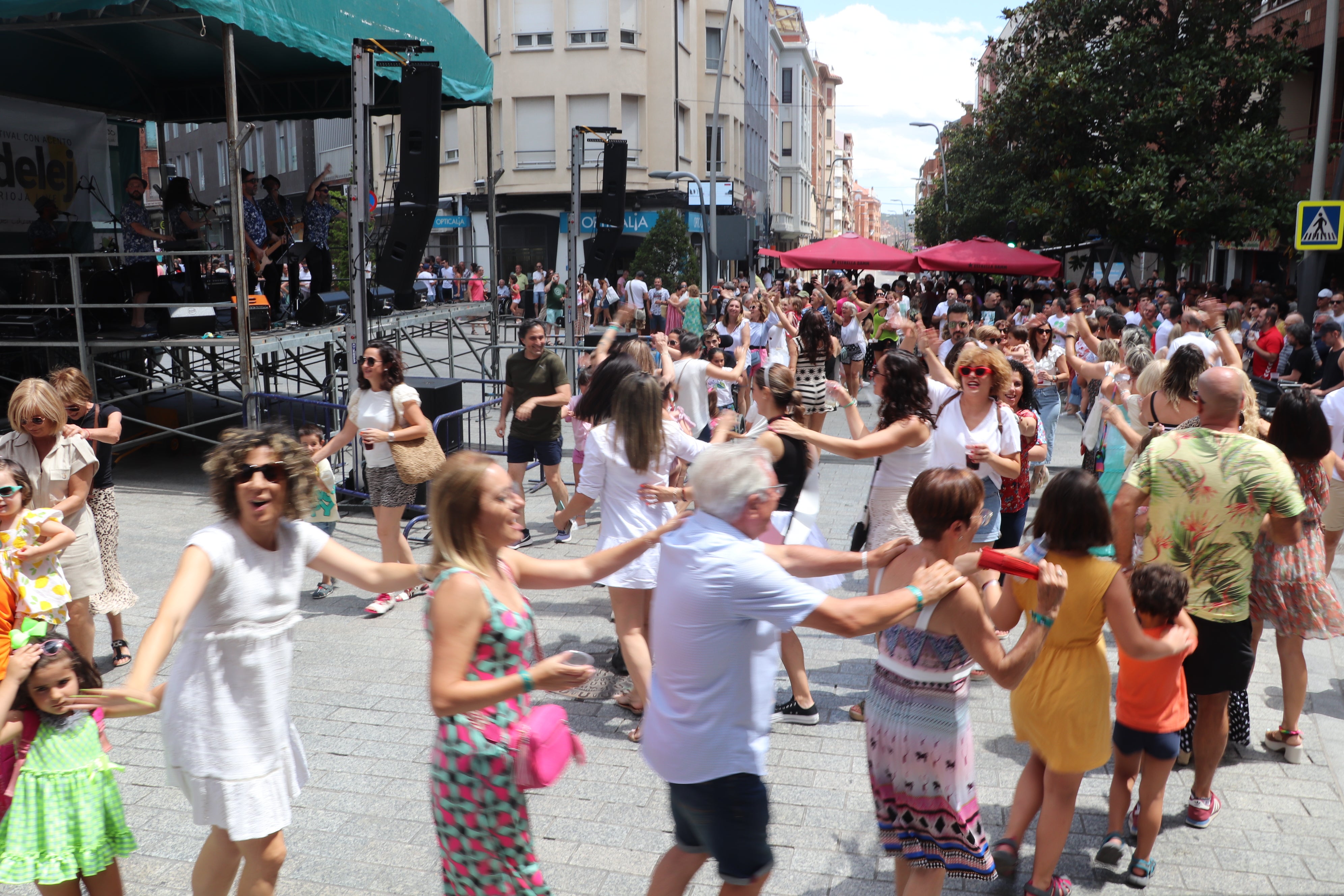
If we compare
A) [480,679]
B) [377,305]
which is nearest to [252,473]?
[480,679]

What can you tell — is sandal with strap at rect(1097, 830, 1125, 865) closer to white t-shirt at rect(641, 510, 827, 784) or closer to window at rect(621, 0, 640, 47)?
white t-shirt at rect(641, 510, 827, 784)

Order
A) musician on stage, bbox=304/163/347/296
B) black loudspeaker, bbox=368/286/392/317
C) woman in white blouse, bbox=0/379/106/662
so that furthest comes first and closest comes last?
musician on stage, bbox=304/163/347/296 → black loudspeaker, bbox=368/286/392/317 → woman in white blouse, bbox=0/379/106/662

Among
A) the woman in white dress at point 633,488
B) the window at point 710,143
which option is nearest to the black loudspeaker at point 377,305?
the woman in white dress at point 633,488

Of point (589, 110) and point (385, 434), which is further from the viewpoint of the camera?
point (589, 110)

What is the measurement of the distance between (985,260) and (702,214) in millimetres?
16293

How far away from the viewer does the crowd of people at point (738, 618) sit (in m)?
2.67

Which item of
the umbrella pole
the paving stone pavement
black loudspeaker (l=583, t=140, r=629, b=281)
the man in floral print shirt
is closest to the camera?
the paving stone pavement

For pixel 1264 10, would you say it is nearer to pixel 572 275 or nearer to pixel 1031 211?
pixel 1031 211

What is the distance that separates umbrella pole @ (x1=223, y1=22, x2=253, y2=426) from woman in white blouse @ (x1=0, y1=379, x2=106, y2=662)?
434cm

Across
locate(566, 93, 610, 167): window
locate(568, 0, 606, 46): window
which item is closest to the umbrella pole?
locate(566, 93, 610, 167): window

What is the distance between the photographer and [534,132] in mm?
34906

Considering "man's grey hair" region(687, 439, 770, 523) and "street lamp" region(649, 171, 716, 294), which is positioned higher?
"street lamp" region(649, 171, 716, 294)

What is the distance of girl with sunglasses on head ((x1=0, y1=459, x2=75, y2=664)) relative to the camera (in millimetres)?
3871

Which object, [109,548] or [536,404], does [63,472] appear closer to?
[109,548]
